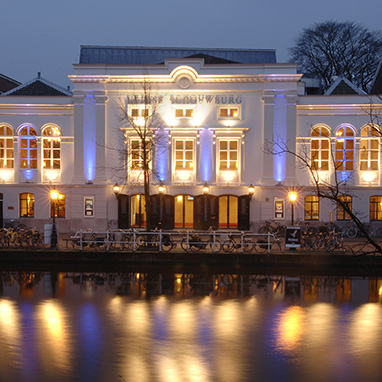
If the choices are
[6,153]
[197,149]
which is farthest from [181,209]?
[6,153]

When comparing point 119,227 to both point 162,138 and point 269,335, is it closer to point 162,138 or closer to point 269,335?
point 162,138

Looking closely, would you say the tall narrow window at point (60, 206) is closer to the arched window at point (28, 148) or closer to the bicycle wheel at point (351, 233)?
the arched window at point (28, 148)

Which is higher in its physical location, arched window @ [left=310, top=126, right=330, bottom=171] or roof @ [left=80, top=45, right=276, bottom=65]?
roof @ [left=80, top=45, right=276, bottom=65]

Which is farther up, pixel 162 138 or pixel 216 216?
pixel 162 138

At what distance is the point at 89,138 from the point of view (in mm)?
34000

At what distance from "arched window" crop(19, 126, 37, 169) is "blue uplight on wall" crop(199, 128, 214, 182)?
10.8 meters

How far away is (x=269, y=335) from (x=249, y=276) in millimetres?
8340

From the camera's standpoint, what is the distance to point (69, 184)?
112 feet

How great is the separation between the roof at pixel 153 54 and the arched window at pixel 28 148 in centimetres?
1161

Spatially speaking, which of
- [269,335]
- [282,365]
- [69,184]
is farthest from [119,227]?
[282,365]

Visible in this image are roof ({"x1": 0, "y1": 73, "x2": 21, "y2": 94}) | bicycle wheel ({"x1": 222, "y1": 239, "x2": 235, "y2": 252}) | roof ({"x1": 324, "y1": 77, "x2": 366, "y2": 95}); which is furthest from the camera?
roof ({"x1": 0, "y1": 73, "x2": 21, "y2": 94})

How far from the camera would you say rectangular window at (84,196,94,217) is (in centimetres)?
3372

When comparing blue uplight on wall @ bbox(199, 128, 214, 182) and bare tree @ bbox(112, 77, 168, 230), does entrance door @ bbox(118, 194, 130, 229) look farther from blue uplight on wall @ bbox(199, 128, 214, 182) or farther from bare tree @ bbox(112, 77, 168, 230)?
blue uplight on wall @ bbox(199, 128, 214, 182)

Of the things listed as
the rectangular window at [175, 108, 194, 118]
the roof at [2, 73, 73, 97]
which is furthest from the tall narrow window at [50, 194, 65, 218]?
the rectangular window at [175, 108, 194, 118]
